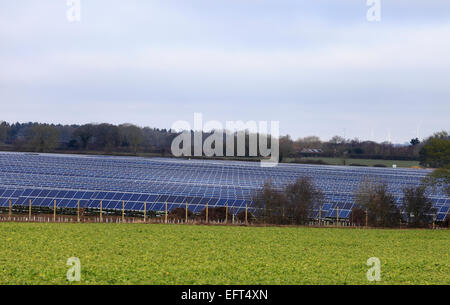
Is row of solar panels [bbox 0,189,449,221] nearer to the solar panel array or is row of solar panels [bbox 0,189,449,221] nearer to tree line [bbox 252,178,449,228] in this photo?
the solar panel array

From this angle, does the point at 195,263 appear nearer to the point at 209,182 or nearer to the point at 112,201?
the point at 112,201

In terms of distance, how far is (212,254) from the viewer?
26422 millimetres

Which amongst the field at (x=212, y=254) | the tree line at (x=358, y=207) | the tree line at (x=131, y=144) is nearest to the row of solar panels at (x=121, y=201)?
the tree line at (x=358, y=207)

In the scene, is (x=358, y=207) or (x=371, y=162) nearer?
(x=358, y=207)

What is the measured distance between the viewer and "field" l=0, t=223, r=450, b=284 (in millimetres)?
20375

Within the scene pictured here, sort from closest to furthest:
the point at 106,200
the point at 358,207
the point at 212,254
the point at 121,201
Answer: the point at 212,254
the point at 121,201
the point at 106,200
the point at 358,207

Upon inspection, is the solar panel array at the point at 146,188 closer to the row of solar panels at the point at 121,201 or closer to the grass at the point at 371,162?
the row of solar panels at the point at 121,201

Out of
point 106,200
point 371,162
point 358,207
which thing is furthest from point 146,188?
point 371,162

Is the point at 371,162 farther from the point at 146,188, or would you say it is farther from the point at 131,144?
the point at 146,188

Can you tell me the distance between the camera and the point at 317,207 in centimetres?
4797

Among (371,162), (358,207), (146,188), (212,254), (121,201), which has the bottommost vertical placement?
(212,254)

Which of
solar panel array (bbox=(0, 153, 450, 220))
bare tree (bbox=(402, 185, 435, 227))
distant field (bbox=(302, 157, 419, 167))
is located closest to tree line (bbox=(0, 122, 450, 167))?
distant field (bbox=(302, 157, 419, 167))
